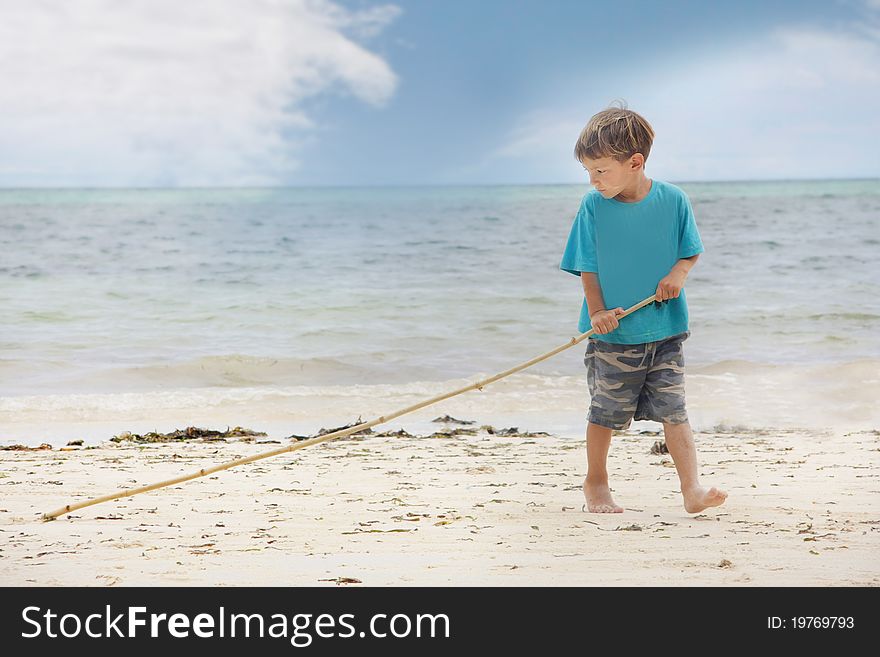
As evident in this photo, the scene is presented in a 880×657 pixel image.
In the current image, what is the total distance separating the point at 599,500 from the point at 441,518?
60cm

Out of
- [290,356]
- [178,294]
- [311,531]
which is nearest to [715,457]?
[311,531]

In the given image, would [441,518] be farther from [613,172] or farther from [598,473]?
[613,172]

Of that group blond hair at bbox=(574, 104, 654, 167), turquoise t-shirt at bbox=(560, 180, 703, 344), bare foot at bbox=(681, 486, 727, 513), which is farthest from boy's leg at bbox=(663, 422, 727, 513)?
blond hair at bbox=(574, 104, 654, 167)

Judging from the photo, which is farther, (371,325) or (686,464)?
(371,325)

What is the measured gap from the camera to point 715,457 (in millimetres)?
4445

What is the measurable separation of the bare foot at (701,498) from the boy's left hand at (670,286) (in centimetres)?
70

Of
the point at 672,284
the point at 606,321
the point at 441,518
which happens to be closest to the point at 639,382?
the point at 606,321

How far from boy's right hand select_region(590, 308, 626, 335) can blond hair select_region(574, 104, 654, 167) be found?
20.5 inches

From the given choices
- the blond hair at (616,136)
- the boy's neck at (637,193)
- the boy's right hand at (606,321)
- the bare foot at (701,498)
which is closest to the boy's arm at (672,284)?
the boy's right hand at (606,321)

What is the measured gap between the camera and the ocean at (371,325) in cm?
662

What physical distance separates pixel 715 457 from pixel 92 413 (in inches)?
162

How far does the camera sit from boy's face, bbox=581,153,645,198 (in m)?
3.02

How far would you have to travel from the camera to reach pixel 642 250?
3.12 m
